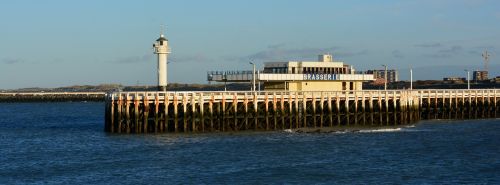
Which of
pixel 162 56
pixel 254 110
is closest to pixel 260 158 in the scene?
pixel 254 110

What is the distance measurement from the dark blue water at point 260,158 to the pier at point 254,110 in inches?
93.0

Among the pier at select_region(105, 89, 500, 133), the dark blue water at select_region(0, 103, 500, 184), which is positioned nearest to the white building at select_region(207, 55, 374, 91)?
the pier at select_region(105, 89, 500, 133)

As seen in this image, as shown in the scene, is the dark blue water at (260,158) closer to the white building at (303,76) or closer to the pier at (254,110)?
the pier at (254,110)

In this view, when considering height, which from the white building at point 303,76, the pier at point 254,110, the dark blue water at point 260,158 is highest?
the white building at point 303,76

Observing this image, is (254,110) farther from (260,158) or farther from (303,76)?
(260,158)

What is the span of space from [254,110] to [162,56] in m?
11.0

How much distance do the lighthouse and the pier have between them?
6490mm

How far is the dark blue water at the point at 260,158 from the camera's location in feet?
149

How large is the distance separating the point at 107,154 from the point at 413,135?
2589cm

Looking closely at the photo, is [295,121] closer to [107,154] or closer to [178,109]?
[178,109]

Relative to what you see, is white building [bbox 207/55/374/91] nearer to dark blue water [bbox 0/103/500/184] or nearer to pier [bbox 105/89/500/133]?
pier [bbox 105/89/500/133]

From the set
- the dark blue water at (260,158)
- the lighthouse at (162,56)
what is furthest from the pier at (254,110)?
the lighthouse at (162,56)

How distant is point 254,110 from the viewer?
234ft

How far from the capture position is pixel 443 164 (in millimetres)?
50406
